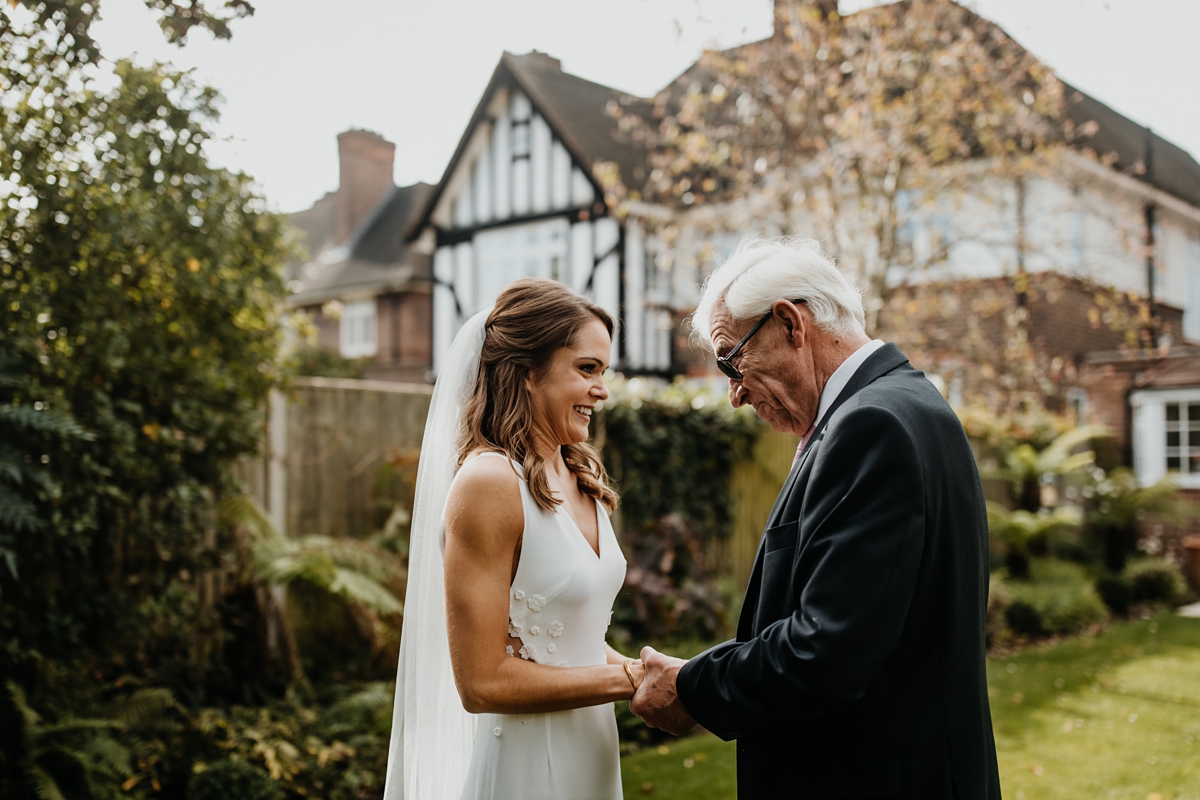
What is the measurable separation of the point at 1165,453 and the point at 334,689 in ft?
46.9

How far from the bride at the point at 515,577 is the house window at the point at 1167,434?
14.9m

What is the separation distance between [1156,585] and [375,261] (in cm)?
2030

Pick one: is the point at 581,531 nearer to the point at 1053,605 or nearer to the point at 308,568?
the point at 308,568

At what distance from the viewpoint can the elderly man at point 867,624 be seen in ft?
6.48

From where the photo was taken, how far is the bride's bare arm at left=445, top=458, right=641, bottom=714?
2330 millimetres

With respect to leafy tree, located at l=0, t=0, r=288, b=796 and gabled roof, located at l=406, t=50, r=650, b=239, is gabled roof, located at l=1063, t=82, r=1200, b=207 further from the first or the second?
leafy tree, located at l=0, t=0, r=288, b=796

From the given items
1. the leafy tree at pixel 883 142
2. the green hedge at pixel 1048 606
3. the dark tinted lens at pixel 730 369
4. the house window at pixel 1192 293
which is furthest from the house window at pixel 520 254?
the dark tinted lens at pixel 730 369

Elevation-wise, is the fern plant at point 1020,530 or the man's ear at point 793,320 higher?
the man's ear at point 793,320

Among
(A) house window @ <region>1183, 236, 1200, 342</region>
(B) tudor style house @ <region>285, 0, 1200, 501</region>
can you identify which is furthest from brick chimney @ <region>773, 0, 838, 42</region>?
(A) house window @ <region>1183, 236, 1200, 342</region>

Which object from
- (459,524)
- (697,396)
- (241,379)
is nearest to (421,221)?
(697,396)

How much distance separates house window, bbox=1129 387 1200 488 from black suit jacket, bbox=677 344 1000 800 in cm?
1485

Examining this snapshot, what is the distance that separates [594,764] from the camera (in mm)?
2627

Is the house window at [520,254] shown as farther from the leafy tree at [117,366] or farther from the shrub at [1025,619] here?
the leafy tree at [117,366]

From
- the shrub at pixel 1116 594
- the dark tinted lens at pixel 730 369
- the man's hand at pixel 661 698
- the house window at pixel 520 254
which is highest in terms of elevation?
the house window at pixel 520 254
